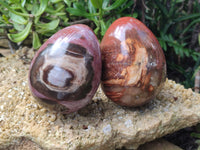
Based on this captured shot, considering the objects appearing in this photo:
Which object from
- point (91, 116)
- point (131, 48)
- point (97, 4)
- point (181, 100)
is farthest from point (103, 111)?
point (97, 4)

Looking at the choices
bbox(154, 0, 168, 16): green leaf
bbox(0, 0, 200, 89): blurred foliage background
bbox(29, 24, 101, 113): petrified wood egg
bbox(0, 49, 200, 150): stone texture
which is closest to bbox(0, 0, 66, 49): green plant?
bbox(0, 0, 200, 89): blurred foliage background

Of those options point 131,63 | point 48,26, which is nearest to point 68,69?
point 131,63

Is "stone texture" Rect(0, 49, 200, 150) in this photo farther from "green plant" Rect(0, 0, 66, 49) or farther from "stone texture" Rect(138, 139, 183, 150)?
"green plant" Rect(0, 0, 66, 49)

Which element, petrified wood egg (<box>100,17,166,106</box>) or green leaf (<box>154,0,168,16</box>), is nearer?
petrified wood egg (<box>100,17,166,106</box>)

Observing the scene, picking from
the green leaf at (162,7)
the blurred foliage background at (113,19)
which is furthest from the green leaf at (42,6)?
the green leaf at (162,7)

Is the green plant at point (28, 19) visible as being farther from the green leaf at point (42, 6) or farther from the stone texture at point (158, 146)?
the stone texture at point (158, 146)

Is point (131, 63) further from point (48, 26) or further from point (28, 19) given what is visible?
point (28, 19)

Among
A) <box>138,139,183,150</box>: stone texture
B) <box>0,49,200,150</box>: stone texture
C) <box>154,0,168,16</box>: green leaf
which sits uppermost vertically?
<box>154,0,168,16</box>: green leaf
